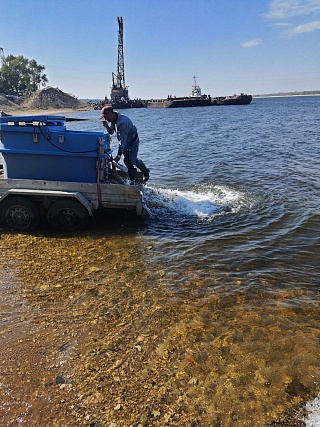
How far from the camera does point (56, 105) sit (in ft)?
316

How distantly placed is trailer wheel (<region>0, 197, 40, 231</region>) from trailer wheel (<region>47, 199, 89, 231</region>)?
1.08ft

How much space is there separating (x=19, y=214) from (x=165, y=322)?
4.23 metres

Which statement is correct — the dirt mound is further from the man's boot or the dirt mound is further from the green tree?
the man's boot

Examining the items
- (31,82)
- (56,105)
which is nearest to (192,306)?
(56,105)

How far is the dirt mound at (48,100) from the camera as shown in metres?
88.8

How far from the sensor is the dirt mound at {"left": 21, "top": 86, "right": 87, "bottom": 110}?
3494 inches

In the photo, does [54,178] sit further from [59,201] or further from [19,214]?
[19,214]

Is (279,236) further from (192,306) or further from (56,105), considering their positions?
(56,105)

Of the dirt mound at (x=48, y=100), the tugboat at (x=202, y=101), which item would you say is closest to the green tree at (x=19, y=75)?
the dirt mound at (x=48, y=100)

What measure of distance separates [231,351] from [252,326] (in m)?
0.56

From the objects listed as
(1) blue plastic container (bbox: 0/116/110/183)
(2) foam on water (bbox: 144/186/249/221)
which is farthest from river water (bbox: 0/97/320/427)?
(1) blue plastic container (bbox: 0/116/110/183)

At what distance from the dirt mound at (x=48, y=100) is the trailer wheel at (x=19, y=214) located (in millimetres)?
85450

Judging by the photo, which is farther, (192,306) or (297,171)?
(297,171)

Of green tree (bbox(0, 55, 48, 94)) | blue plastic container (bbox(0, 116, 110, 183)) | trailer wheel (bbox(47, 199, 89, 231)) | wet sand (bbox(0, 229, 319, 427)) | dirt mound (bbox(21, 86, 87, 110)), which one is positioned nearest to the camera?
wet sand (bbox(0, 229, 319, 427))
